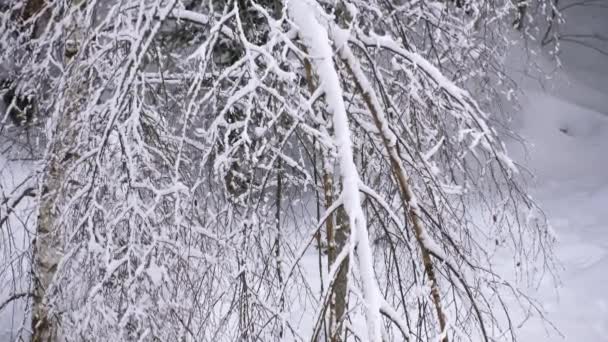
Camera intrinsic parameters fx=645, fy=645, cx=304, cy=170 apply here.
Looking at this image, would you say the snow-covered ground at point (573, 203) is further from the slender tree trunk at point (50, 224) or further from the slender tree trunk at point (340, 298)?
the slender tree trunk at point (50, 224)

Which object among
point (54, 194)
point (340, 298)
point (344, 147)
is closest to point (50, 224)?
point (54, 194)

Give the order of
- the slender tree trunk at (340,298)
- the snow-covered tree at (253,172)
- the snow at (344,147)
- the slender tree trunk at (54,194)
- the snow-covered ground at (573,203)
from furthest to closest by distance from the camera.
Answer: the snow-covered ground at (573,203), the slender tree trunk at (54,194), the snow-covered tree at (253,172), the slender tree trunk at (340,298), the snow at (344,147)

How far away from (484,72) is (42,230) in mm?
2513

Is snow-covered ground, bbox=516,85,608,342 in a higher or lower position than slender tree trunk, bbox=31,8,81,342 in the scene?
higher

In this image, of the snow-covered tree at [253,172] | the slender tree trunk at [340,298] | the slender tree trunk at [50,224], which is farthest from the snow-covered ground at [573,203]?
the slender tree trunk at [50,224]

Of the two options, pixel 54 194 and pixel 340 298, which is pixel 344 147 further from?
pixel 54 194

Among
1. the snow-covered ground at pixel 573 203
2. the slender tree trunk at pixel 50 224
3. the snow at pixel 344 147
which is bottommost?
the slender tree trunk at pixel 50 224

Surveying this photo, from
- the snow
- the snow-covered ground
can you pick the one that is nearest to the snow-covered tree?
the snow

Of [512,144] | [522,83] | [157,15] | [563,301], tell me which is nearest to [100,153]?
[157,15]

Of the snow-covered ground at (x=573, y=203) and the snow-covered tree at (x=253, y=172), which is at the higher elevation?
the snow-covered ground at (x=573, y=203)

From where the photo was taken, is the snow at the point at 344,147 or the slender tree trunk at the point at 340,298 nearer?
the snow at the point at 344,147

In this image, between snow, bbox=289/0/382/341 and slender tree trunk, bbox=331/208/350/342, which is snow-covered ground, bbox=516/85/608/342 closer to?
slender tree trunk, bbox=331/208/350/342

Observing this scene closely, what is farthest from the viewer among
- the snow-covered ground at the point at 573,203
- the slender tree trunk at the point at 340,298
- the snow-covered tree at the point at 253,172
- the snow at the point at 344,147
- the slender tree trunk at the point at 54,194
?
the snow-covered ground at the point at 573,203

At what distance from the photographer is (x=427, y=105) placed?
2.72m
